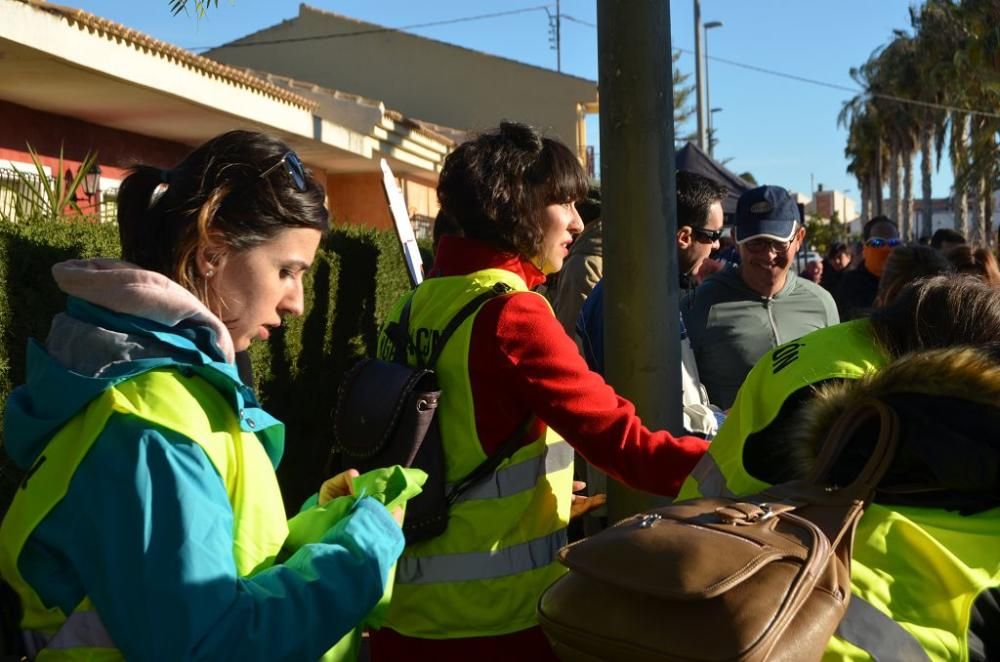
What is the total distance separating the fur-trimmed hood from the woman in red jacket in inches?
30.5

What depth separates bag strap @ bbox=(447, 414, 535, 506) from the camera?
238 cm

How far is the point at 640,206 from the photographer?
2771mm

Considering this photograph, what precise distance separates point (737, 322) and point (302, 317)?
9.14ft

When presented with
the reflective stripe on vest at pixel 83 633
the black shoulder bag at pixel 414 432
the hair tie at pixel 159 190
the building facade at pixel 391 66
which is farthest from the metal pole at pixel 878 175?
the reflective stripe on vest at pixel 83 633

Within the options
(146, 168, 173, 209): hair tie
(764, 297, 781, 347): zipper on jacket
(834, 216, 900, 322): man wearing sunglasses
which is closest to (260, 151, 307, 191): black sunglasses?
(146, 168, 173, 209): hair tie

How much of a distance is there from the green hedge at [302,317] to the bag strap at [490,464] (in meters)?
2.19

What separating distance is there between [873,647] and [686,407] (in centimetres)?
193

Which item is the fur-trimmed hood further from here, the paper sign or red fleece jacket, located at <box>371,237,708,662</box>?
the paper sign

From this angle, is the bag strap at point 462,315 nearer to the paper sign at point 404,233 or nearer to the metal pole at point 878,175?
the paper sign at point 404,233

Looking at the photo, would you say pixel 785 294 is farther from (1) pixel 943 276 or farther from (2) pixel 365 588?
(2) pixel 365 588

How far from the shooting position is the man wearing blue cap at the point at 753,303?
4.36m

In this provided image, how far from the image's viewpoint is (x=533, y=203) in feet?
8.39

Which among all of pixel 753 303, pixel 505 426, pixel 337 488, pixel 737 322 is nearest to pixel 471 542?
pixel 505 426

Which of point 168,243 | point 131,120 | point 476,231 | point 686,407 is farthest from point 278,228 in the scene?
point 131,120
